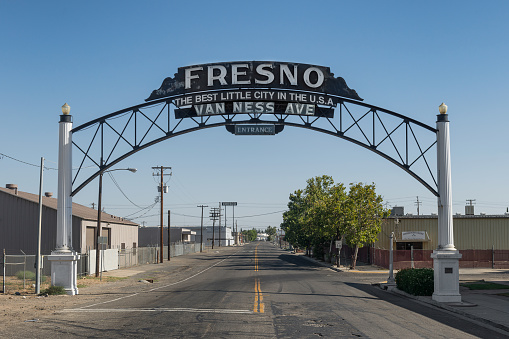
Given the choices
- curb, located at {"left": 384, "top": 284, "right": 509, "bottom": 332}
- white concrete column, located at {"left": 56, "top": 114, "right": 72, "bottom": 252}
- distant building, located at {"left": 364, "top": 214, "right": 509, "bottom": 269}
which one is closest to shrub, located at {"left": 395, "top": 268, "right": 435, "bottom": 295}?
curb, located at {"left": 384, "top": 284, "right": 509, "bottom": 332}

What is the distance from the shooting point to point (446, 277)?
22266 mm

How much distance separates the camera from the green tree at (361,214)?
166ft

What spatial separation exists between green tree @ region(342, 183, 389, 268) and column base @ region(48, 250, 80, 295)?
101 ft

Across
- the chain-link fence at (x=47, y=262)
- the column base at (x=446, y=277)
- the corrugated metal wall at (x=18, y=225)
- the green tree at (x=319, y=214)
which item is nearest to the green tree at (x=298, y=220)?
the green tree at (x=319, y=214)

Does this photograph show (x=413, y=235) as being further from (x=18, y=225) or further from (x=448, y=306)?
(x=18, y=225)

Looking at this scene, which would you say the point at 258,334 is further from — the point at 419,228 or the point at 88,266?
the point at 419,228

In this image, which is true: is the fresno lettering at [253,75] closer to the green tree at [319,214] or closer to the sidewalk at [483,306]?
the sidewalk at [483,306]

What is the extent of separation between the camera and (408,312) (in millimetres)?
18938

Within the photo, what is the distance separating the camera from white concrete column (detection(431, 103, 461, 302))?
72.8 ft

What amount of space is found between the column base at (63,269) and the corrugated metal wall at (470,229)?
130ft

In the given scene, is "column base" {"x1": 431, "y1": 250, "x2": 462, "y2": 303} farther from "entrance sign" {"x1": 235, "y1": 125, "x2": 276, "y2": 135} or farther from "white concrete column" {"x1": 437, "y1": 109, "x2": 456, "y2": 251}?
"entrance sign" {"x1": 235, "y1": 125, "x2": 276, "y2": 135}

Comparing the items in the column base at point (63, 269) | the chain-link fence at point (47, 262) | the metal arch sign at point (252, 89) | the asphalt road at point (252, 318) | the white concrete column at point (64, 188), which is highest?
the metal arch sign at point (252, 89)

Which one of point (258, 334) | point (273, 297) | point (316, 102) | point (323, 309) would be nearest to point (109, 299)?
point (273, 297)

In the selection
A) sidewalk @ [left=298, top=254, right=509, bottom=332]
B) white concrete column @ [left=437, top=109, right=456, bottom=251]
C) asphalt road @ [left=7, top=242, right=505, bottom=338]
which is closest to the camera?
asphalt road @ [left=7, top=242, right=505, bottom=338]
